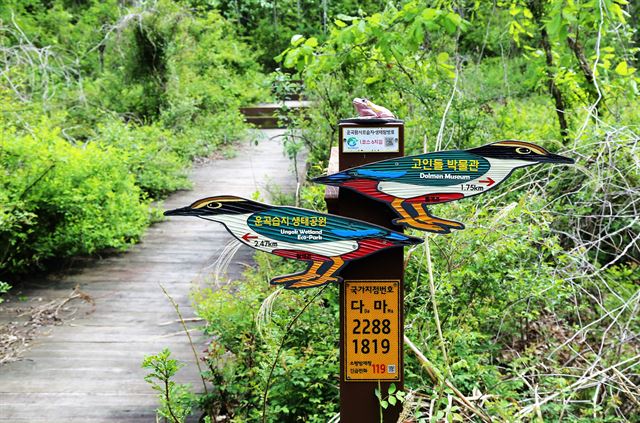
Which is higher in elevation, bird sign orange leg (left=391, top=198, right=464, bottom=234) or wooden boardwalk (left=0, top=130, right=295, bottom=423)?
bird sign orange leg (left=391, top=198, right=464, bottom=234)

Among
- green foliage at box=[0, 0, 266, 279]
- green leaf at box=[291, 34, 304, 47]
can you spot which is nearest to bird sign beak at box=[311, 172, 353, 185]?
green leaf at box=[291, 34, 304, 47]

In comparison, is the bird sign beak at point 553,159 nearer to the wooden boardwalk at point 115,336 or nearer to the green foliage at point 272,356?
the green foliage at point 272,356

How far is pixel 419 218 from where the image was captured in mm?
2689

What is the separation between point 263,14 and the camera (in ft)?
69.3

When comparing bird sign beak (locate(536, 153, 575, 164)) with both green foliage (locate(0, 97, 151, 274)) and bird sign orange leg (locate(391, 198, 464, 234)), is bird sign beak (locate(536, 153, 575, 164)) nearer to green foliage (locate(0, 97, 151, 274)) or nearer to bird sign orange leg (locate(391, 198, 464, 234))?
bird sign orange leg (locate(391, 198, 464, 234))

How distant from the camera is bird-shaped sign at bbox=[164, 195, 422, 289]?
2629 mm

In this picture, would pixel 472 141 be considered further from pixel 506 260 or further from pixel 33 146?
pixel 33 146

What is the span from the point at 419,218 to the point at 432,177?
0.54 ft

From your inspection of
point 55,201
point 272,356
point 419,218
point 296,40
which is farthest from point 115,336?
point 419,218

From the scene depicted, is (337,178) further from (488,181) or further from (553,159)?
(553,159)

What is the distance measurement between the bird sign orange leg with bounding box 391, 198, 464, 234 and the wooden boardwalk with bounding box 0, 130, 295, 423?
7.28 ft

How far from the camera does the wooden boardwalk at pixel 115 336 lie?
4250mm

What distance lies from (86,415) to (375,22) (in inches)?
143

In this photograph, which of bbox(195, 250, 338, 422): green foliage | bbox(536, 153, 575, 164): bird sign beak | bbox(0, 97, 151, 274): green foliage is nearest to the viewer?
bbox(536, 153, 575, 164): bird sign beak
